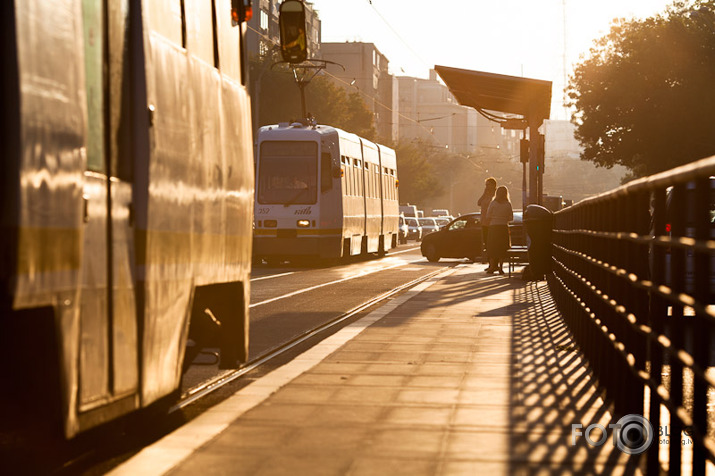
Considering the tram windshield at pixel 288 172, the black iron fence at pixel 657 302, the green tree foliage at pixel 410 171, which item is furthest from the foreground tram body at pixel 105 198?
the green tree foliage at pixel 410 171

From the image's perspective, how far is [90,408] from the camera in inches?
198

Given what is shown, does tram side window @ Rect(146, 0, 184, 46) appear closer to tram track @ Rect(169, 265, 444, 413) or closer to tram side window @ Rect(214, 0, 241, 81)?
tram side window @ Rect(214, 0, 241, 81)

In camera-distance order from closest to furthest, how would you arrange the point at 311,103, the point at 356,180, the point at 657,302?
1. the point at 657,302
2. the point at 356,180
3. the point at 311,103

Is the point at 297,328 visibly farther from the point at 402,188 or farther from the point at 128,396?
the point at 402,188

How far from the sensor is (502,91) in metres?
22.1

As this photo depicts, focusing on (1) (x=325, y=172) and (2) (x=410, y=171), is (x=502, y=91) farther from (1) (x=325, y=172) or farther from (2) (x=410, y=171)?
(2) (x=410, y=171)

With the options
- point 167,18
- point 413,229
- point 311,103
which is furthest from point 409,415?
point 413,229

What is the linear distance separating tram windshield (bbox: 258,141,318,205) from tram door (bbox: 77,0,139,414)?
82.0ft

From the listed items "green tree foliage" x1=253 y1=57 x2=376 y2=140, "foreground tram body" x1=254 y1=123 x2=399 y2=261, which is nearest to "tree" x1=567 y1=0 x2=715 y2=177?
"green tree foliage" x1=253 y1=57 x2=376 y2=140

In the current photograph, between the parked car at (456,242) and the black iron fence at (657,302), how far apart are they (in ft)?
80.7

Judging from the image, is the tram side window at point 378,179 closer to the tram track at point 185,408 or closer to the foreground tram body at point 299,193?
the foreground tram body at point 299,193

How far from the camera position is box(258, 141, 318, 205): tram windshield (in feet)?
101

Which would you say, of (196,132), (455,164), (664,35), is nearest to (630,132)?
(664,35)

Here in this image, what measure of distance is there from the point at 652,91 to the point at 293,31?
162 ft
